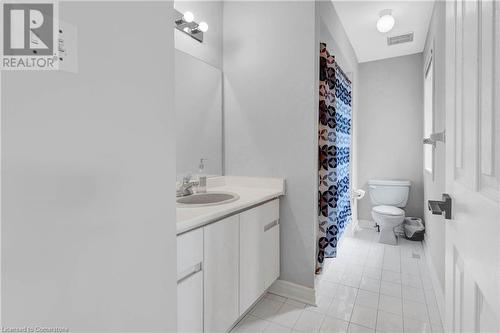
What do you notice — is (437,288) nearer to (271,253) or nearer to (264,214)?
(271,253)

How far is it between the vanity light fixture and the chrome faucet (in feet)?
3.37

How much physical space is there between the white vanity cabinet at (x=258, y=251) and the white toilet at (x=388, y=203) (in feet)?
6.04

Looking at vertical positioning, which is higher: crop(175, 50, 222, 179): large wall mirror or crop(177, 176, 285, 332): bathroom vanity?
crop(175, 50, 222, 179): large wall mirror

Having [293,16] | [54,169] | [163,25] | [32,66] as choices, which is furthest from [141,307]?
[293,16]

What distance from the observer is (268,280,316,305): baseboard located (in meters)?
1.89

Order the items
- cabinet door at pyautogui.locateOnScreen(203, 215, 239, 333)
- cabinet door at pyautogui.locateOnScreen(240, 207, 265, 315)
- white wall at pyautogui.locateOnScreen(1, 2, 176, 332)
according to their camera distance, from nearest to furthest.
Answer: white wall at pyautogui.locateOnScreen(1, 2, 176, 332)
cabinet door at pyautogui.locateOnScreen(203, 215, 239, 333)
cabinet door at pyautogui.locateOnScreen(240, 207, 265, 315)

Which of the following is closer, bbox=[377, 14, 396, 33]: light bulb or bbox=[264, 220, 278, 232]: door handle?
bbox=[264, 220, 278, 232]: door handle

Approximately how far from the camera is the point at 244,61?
215cm

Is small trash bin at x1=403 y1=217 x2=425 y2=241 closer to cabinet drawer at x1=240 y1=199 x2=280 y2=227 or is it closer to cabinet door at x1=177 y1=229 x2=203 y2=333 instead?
cabinet drawer at x1=240 y1=199 x2=280 y2=227

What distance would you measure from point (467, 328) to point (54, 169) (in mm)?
1005

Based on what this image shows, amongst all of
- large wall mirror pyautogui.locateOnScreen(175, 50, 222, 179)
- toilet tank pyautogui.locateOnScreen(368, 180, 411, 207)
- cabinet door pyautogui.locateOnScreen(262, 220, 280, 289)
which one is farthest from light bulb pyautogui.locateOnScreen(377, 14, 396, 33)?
cabinet door pyautogui.locateOnScreen(262, 220, 280, 289)

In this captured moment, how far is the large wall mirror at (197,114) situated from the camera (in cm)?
185

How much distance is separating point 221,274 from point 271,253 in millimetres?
573

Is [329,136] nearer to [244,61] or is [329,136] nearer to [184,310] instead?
[244,61]
